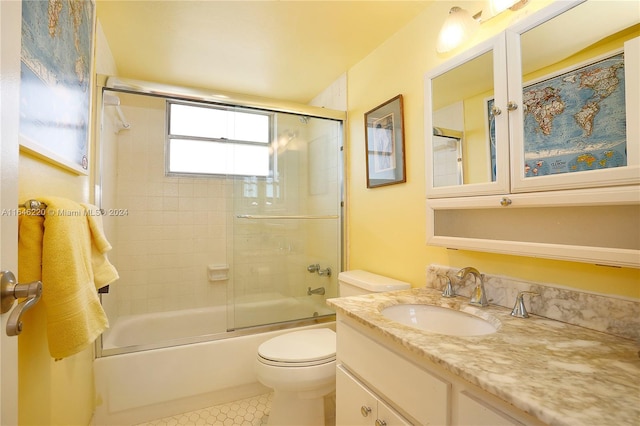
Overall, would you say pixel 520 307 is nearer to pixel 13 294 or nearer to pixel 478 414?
pixel 478 414

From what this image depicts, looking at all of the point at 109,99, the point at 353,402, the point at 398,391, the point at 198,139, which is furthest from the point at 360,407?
the point at 198,139

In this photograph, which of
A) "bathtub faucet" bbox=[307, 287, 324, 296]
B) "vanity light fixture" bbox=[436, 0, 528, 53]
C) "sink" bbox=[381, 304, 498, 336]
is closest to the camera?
"sink" bbox=[381, 304, 498, 336]

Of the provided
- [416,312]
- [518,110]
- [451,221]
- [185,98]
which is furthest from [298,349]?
[185,98]

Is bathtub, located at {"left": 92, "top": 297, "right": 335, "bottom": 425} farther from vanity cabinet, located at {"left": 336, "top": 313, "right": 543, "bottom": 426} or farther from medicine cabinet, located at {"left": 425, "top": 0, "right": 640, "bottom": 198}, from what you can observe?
medicine cabinet, located at {"left": 425, "top": 0, "right": 640, "bottom": 198}

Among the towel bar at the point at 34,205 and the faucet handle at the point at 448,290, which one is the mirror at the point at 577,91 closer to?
the faucet handle at the point at 448,290

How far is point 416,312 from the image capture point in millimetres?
1178

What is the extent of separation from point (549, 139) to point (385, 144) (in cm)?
95

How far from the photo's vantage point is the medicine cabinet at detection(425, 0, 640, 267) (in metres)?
0.75

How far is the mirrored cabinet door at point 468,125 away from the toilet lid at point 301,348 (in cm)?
97

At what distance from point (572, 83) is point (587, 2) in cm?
22

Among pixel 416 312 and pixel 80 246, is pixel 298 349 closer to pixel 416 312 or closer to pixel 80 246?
pixel 416 312

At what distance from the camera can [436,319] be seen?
1.15 meters

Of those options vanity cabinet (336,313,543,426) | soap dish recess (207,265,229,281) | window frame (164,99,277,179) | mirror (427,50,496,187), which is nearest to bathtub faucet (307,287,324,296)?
soap dish recess (207,265,229,281)

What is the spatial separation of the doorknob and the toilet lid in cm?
111
